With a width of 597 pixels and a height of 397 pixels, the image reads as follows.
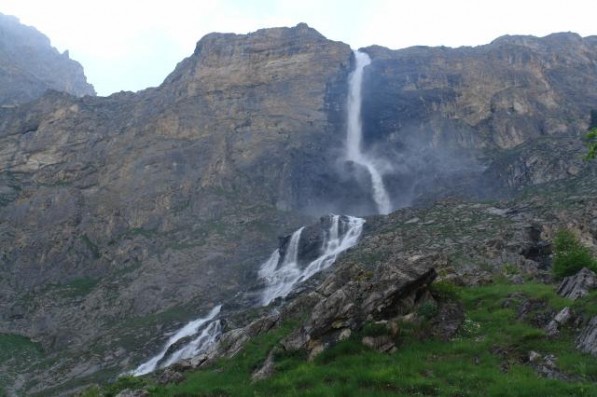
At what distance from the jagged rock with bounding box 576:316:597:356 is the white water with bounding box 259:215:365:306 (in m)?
39.0

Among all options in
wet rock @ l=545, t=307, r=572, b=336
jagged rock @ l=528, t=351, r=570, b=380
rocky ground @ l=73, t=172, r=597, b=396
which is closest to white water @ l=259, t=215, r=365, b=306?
rocky ground @ l=73, t=172, r=597, b=396

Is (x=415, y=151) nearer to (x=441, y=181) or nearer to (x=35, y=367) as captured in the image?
(x=441, y=181)

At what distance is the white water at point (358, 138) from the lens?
299 ft

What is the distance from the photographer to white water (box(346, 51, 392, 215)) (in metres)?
91.1

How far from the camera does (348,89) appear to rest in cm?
11888

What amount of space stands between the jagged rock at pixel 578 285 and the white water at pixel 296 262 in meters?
35.6

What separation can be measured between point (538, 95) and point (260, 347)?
331 ft

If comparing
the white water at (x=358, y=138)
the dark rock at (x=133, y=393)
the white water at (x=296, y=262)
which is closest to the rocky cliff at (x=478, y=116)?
the white water at (x=358, y=138)

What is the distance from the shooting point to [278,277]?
6138 cm

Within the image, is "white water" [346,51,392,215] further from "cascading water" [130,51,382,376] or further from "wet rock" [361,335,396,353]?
"wet rock" [361,335,396,353]

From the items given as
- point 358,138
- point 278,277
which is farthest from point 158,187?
point 278,277

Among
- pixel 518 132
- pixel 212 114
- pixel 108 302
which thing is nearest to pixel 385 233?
pixel 108 302

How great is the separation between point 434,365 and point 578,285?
7084mm

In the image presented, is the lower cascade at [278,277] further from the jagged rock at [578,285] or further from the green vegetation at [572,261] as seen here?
the jagged rock at [578,285]
